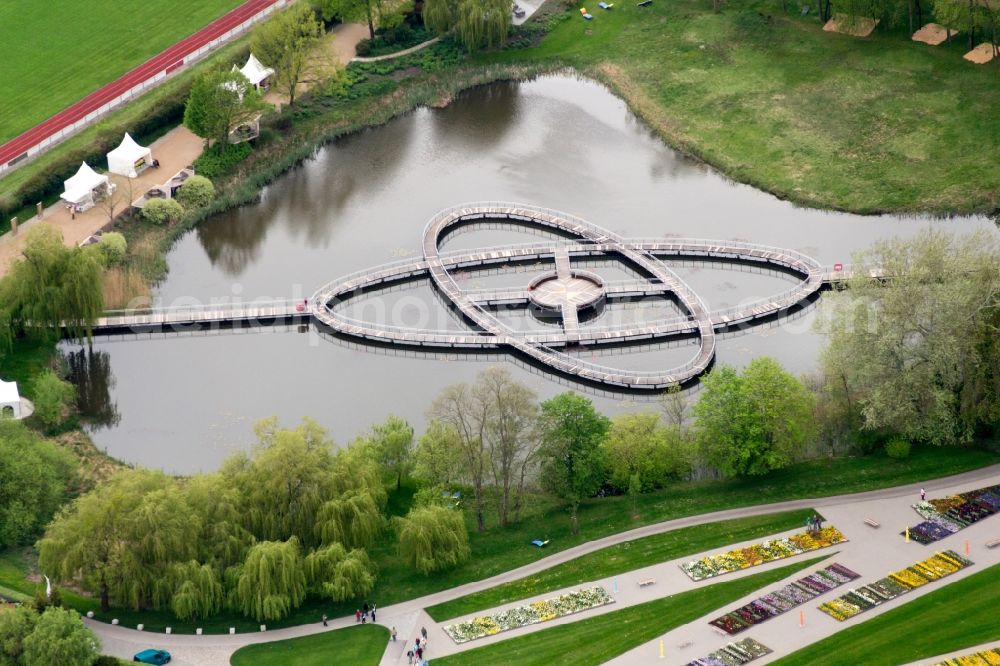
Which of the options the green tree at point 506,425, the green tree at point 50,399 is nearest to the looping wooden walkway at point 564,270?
the green tree at point 506,425

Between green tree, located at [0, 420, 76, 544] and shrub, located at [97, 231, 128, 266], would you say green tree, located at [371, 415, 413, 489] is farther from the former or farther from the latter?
shrub, located at [97, 231, 128, 266]

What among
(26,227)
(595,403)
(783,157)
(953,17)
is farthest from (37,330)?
(953,17)

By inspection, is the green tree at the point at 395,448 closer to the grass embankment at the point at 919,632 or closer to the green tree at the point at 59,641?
the green tree at the point at 59,641

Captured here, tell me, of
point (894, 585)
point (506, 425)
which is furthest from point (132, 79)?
point (894, 585)

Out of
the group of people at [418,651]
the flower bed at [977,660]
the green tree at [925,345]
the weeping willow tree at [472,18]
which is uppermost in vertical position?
the weeping willow tree at [472,18]

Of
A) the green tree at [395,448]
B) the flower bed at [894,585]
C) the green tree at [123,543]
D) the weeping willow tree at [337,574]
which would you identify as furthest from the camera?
the green tree at [395,448]

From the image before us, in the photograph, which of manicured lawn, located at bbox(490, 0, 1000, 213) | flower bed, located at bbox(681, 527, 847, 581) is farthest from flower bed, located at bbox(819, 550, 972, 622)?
manicured lawn, located at bbox(490, 0, 1000, 213)
